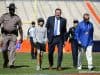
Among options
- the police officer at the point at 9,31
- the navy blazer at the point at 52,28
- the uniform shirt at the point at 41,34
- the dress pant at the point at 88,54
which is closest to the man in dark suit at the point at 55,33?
the navy blazer at the point at 52,28

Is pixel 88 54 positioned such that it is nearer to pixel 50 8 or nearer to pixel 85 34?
pixel 85 34

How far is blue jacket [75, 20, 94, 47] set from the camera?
1809cm

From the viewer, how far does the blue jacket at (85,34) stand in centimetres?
1809

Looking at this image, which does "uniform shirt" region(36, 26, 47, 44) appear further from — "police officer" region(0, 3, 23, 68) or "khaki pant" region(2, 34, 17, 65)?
"khaki pant" region(2, 34, 17, 65)

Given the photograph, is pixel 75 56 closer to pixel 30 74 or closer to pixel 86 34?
pixel 86 34

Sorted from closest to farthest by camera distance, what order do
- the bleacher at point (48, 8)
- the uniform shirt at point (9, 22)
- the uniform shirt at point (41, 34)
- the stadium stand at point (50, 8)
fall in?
the uniform shirt at point (41, 34) < the uniform shirt at point (9, 22) < the bleacher at point (48, 8) < the stadium stand at point (50, 8)

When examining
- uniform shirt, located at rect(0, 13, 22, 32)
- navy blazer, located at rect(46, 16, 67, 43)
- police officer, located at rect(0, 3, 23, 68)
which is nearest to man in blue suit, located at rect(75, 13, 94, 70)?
navy blazer, located at rect(46, 16, 67, 43)

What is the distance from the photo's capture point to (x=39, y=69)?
57.1 feet

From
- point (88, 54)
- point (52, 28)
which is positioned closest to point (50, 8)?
point (52, 28)

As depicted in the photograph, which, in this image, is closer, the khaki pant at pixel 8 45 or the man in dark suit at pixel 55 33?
the khaki pant at pixel 8 45

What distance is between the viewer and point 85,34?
18250mm

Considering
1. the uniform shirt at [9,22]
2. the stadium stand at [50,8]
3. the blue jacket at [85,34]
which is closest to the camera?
the uniform shirt at [9,22]

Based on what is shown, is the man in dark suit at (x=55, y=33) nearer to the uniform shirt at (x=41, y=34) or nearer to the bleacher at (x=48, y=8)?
the uniform shirt at (x=41, y=34)

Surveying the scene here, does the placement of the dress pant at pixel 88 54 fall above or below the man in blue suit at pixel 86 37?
below
